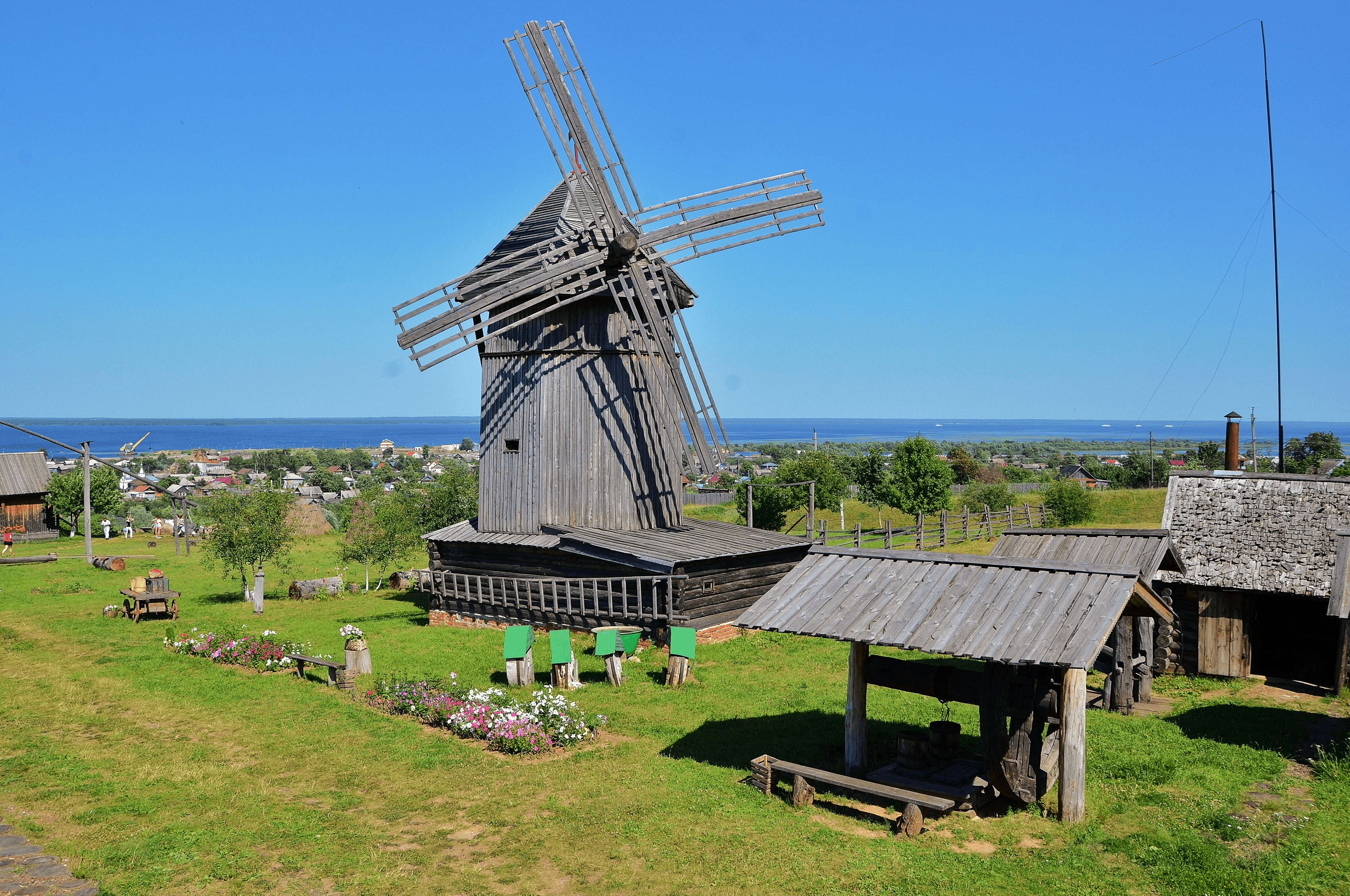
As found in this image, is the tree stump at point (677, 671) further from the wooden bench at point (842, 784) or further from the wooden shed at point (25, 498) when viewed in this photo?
the wooden shed at point (25, 498)

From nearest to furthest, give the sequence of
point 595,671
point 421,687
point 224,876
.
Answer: point 224,876
point 421,687
point 595,671

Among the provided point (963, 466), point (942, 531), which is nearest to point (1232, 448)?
point (942, 531)

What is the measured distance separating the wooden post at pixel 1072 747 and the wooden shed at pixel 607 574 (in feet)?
34.6

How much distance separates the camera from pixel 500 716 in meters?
13.3

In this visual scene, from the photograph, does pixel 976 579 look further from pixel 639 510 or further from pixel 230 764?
pixel 639 510

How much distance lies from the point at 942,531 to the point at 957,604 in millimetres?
26320

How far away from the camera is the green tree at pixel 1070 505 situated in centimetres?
4134

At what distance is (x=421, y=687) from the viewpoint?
15039mm

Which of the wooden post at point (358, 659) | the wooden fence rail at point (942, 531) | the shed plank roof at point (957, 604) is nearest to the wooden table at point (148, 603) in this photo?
the wooden post at point (358, 659)

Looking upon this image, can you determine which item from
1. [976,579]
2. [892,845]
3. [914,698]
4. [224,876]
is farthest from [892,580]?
[224,876]

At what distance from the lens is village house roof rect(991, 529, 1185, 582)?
49.9 ft

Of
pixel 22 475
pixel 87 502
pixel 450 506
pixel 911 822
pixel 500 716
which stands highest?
pixel 22 475

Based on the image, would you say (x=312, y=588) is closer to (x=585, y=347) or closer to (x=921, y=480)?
(x=585, y=347)

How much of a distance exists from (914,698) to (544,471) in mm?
11152
